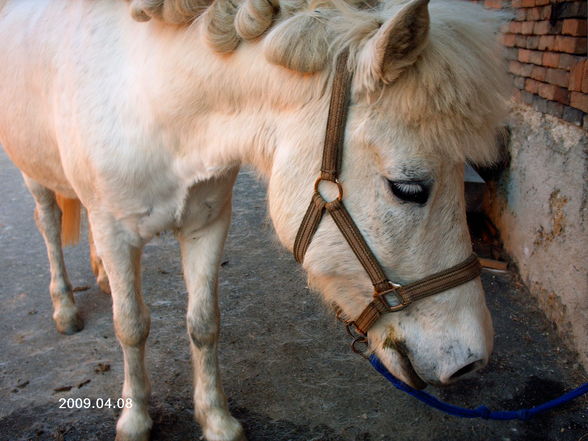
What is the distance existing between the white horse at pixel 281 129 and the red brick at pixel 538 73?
6.79 feet

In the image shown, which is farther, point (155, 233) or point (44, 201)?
point (44, 201)

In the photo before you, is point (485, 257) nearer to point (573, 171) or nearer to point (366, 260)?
point (573, 171)

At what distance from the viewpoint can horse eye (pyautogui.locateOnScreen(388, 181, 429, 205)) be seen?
1.40 m

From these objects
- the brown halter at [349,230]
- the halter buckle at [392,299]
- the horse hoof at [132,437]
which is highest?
the brown halter at [349,230]

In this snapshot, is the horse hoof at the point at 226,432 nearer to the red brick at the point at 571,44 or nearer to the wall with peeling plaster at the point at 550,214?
the wall with peeling plaster at the point at 550,214

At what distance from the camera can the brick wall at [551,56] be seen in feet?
8.97

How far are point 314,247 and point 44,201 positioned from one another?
2405mm

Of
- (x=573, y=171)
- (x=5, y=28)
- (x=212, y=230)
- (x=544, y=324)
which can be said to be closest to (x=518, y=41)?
(x=573, y=171)

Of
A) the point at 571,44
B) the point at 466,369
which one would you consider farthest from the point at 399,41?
the point at 571,44

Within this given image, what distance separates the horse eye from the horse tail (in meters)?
2.62

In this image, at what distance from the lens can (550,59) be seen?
10.3 ft

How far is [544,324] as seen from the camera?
3158mm

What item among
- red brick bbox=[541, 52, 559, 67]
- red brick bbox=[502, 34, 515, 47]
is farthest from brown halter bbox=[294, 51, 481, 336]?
red brick bbox=[502, 34, 515, 47]

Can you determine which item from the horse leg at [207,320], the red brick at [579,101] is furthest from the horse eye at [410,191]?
the red brick at [579,101]
